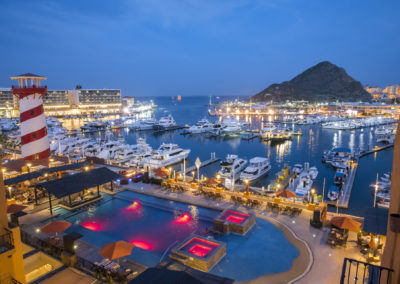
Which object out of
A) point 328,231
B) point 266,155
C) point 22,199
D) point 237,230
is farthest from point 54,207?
point 266,155

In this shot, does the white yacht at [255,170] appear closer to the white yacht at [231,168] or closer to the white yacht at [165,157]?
the white yacht at [231,168]

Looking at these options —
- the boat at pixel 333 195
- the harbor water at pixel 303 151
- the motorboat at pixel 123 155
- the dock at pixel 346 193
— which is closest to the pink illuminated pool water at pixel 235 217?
the dock at pixel 346 193

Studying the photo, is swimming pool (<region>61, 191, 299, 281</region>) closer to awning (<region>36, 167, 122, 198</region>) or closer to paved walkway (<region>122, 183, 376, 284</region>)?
paved walkway (<region>122, 183, 376, 284</region>)

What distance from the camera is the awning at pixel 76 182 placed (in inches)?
670

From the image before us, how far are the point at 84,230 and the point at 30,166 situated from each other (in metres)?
10.7

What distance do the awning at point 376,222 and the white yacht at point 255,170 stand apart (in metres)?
20.2

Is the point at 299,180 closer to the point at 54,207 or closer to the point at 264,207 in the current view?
the point at 264,207

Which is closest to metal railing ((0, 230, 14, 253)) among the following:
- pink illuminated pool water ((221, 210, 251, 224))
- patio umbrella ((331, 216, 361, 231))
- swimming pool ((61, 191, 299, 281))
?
swimming pool ((61, 191, 299, 281))

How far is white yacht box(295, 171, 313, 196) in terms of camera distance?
27.5 metres

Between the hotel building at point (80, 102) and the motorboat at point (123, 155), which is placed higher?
the hotel building at point (80, 102)

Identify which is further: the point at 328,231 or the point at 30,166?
the point at 30,166

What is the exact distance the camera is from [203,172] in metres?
39.5

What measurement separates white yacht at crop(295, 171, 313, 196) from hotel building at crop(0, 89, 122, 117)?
130 meters

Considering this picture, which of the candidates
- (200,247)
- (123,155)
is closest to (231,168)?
(123,155)
